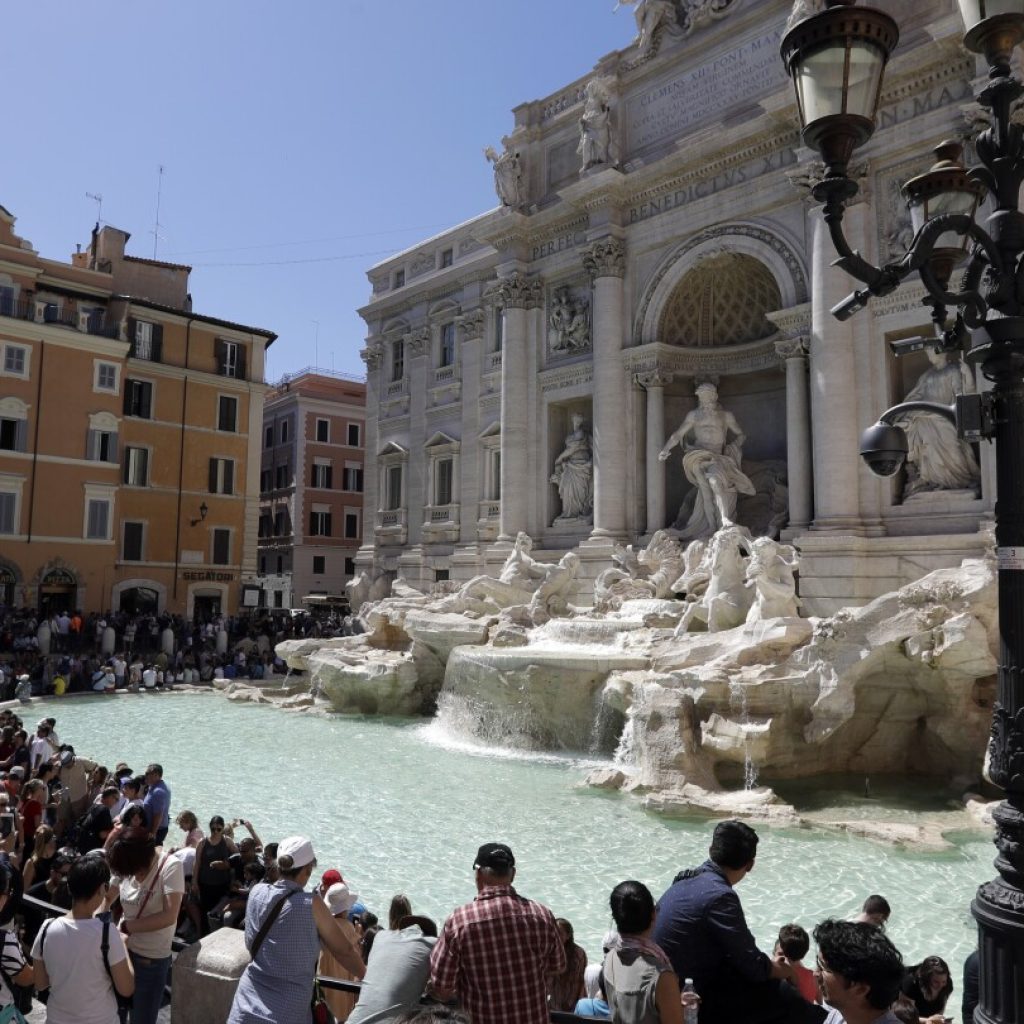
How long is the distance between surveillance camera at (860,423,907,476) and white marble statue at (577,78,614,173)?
683 inches

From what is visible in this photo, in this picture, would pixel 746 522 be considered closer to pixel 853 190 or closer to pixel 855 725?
pixel 855 725

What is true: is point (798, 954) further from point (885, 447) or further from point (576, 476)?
point (576, 476)

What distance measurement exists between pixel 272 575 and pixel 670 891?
130 ft

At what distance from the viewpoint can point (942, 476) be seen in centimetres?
1475

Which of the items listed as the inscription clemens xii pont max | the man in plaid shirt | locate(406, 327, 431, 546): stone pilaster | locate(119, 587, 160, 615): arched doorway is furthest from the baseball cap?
locate(119, 587, 160, 615): arched doorway

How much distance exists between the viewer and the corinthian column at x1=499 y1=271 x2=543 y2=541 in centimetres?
2214

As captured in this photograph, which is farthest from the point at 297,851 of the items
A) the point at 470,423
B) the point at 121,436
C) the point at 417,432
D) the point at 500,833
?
the point at 121,436

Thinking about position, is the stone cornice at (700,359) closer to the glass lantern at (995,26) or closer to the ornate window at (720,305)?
the ornate window at (720,305)

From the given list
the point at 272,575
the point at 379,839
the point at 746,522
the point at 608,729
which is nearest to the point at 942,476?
the point at 746,522

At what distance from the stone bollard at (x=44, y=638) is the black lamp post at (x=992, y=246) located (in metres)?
21.9

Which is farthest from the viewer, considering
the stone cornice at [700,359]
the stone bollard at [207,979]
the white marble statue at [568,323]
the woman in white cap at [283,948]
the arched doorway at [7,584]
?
the arched doorway at [7,584]

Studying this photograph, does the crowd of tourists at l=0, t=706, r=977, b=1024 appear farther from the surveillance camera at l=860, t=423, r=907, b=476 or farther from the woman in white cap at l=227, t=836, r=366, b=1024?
the surveillance camera at l=860, t=423, r=907, b=476

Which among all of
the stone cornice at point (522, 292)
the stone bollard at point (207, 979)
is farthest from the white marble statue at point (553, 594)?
the stone bollard at point (207, 979)

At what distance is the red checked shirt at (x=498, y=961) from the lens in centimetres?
300
